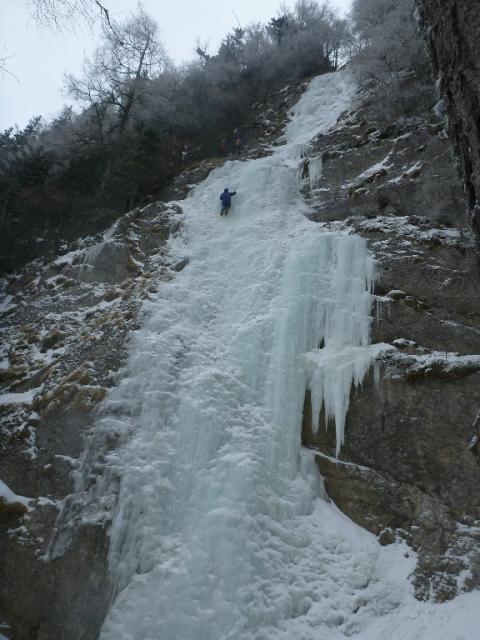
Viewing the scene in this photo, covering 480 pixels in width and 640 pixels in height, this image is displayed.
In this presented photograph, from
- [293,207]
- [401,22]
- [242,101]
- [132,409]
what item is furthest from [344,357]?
[242,101]

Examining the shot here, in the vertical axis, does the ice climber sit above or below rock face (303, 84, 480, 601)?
above

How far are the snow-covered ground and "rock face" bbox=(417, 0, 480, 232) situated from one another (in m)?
4.87

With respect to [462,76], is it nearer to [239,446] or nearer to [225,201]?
[239,446]

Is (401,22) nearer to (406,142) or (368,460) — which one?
(406,142)

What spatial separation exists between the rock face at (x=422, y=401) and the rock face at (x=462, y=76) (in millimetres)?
5092

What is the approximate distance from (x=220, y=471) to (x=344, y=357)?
8.55ft

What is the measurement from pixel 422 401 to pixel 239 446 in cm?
271

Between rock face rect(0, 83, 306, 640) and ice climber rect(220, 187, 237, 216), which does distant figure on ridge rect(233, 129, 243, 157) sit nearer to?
ice climber rect(220, 187, 237, 216)

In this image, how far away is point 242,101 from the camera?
18922 mm

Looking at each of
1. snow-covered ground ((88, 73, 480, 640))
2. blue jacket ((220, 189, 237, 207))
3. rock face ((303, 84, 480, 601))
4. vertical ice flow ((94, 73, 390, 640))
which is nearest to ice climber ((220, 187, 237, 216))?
blue jacket ((220, 189, 237, 207))

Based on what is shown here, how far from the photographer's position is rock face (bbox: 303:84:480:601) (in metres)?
5.68

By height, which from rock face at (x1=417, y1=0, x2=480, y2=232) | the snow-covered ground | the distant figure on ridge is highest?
the distant figure on ridge

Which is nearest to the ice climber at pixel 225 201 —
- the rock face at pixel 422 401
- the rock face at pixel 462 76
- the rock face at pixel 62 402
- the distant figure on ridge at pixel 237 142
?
the rock face at pixel 62 402

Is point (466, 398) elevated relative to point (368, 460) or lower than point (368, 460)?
elevated
